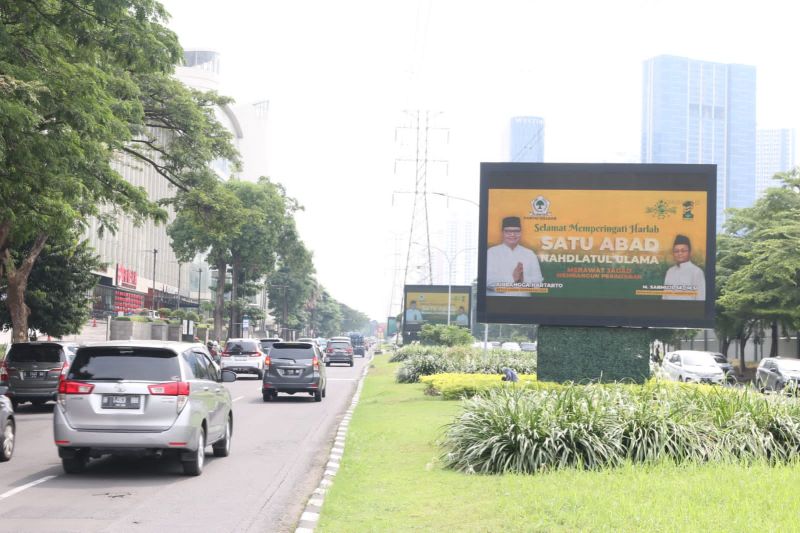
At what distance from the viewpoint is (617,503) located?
8695mm

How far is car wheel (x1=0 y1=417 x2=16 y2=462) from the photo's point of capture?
47.3 feet

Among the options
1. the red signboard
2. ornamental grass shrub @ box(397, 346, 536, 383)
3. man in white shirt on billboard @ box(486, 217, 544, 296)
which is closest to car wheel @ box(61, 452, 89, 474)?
man in white shirt on billboard @ box(486, 217, 544, 296)

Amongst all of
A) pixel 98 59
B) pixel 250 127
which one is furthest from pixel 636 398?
pixel 250 127

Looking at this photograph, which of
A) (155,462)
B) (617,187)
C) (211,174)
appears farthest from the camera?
(211,174)

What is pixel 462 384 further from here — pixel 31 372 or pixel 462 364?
pixel 31 372

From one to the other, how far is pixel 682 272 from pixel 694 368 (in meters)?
20.0

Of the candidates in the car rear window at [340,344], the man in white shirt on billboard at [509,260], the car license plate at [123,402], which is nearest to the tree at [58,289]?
the man in white shirt on billboard at [509,260]

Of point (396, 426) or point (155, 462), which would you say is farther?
point (396, 426)

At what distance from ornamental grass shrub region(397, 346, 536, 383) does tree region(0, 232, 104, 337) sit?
46.9ft

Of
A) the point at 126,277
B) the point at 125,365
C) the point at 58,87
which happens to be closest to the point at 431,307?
the point at 126,277

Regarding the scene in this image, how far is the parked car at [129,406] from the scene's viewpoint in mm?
12797

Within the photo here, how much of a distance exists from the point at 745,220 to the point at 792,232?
709 centimetres

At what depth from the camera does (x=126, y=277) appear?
9319 cm

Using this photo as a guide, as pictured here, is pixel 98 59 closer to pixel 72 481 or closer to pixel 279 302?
pixel 72 481
